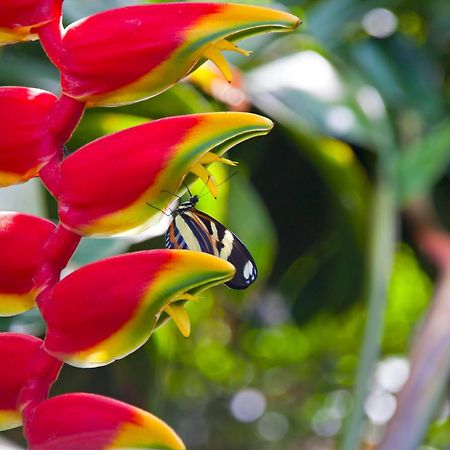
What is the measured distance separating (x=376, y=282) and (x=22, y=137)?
0.52m

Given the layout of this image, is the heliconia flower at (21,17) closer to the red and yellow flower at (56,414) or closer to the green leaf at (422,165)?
the red and yellow flower at (56,414)

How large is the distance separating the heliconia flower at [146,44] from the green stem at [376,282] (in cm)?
46

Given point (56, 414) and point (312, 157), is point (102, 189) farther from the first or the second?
point (312, 157)

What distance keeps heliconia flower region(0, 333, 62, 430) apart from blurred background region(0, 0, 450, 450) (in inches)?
4.6

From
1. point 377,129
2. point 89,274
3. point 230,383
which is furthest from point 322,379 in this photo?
point 89,274

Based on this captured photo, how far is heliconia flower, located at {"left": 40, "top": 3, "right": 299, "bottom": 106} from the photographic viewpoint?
259 millimetres

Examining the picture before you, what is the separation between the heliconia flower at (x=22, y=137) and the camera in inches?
10.7

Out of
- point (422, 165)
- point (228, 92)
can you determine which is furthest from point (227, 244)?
point (422, 165)

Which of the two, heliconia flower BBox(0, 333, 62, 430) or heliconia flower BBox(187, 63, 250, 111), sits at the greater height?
heliconia flower BBox(0, 333, 62, 430)

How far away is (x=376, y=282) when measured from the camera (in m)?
0.76

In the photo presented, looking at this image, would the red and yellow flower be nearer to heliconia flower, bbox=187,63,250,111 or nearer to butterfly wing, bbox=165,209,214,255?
butterfly wing, bbox=165,209,214,255

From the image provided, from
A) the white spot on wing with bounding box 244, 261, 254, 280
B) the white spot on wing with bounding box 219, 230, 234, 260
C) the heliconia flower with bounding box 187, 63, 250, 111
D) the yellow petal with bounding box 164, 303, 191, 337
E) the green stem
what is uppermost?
the white spot on wing with bounding box 219, 230, 234, 260

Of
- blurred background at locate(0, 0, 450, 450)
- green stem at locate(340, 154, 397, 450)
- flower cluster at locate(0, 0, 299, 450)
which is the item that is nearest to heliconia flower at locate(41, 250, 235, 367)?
flower cluster at locate(0, 0, 299, 450)

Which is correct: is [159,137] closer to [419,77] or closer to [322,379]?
[419,77]
